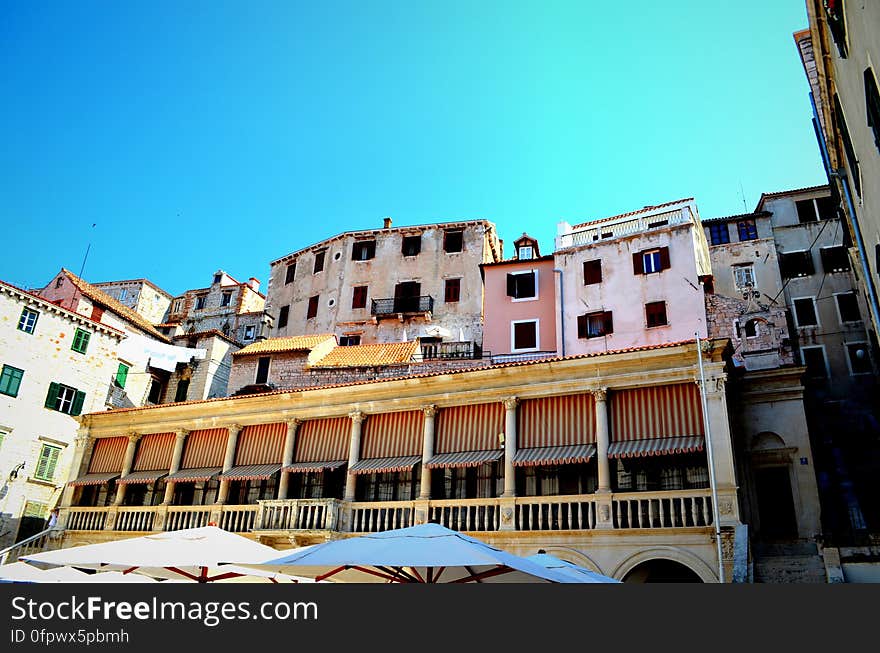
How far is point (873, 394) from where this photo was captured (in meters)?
33.4

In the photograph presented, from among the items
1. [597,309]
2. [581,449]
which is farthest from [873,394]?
[581,449]

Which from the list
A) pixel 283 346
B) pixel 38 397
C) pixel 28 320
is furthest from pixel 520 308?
pixel 28 320

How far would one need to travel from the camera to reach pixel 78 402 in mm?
31359

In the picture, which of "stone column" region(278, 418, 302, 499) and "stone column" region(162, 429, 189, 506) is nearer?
"stone column" region(278, 418, 302, 499)

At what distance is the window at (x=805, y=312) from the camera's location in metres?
37.1

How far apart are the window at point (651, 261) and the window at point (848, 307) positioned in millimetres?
12059

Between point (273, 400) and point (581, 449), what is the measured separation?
10978 mm

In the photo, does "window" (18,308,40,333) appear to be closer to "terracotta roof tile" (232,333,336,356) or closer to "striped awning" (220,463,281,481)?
"terracotta roof tile" (232,333,336,356)

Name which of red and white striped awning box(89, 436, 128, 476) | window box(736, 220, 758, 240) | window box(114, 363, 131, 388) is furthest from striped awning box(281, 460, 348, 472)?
window box(736, 220, 758, 240)

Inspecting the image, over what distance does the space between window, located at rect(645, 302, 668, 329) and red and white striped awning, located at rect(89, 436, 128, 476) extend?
73.4 ft

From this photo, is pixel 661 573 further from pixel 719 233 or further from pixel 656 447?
pixel 719 233

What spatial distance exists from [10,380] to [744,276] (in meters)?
36.6

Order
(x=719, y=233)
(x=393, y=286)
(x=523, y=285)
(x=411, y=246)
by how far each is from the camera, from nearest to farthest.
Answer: (x=523, y=285) < (x=719, y=233) < (x=393, y=286) < (x=411, y=246)

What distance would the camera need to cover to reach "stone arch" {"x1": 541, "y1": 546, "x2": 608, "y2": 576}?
1736 centimetres
